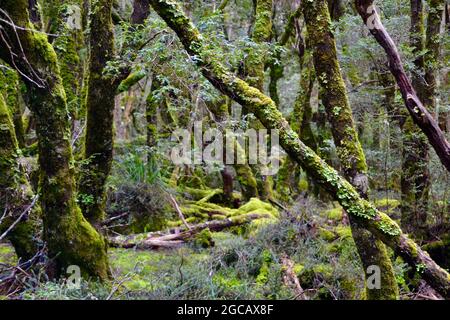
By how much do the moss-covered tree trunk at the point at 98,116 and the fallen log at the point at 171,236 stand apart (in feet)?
7.41

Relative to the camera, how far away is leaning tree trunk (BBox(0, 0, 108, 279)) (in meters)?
4.25

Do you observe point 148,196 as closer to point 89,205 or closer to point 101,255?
point 89,205

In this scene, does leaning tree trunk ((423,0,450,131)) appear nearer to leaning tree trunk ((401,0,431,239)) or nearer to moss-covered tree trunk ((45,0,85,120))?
leaning tree trunk ((401,0,431,239))

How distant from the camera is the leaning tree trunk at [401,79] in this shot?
4.67 meters

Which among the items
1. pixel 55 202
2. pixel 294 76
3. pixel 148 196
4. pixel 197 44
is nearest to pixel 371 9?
pixel 197 44

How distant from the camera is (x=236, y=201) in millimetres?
11578

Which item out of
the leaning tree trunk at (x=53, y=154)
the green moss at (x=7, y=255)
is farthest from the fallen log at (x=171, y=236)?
the leaning tree trunk at (x=53, y=154)

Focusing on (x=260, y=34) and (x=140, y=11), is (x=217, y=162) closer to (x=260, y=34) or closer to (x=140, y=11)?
(x=260, y=34)

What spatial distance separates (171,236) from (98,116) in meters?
3.59

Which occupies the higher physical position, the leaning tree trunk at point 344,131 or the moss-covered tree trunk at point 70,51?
the moss-covered tree trunk at point 70,51

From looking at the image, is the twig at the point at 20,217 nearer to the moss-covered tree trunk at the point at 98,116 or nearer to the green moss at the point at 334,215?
the moss-covered tree trunk at the point at 98,116

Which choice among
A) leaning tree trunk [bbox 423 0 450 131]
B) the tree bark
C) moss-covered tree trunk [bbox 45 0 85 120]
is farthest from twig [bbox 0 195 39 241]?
leaning tree trunk [bbox 423 0 450 131]

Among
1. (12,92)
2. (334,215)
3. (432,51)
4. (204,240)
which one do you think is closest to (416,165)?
(432,51)
